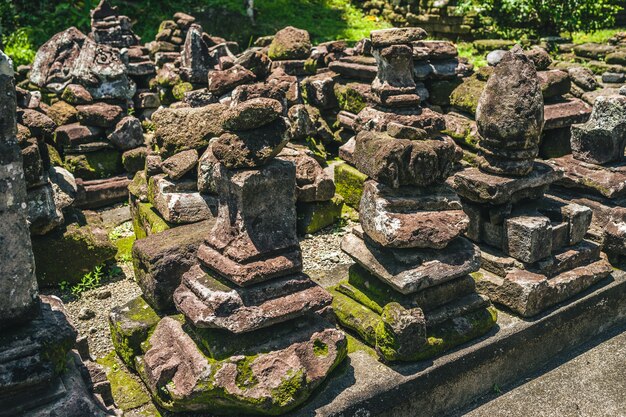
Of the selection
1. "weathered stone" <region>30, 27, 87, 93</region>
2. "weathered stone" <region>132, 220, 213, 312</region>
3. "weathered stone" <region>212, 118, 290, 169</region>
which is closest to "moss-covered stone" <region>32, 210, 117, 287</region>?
"weathered stone" <region>132, 220, 213, 312</region>

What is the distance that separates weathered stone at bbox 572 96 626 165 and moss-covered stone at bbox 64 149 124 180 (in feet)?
22.0

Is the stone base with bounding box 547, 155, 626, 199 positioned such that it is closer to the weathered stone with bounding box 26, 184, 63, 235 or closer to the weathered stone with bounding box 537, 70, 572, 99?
the weathered stone with bounding box 537, 70, 572, 99

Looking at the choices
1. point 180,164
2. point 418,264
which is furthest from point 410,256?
point 180,164

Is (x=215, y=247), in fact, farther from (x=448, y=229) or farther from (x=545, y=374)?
(x=545, y=374)

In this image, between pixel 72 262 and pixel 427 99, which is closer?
pixel 72 262

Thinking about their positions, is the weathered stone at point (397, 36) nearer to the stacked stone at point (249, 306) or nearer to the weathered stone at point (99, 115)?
the stacked stone at point (249, 306)

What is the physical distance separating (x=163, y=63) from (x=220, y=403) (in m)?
9.63

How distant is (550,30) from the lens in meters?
16.1

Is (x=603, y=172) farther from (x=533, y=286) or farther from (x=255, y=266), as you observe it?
(x=255, y=266)

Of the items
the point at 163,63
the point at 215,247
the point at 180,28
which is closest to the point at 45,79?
the point at 163,63

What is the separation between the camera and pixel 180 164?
7211mm

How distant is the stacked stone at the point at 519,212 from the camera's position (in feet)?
18.4

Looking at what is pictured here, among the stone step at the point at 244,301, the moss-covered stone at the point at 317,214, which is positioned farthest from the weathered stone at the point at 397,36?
the stone step at the point at 244,301

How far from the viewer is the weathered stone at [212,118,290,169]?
4422 millimetres
